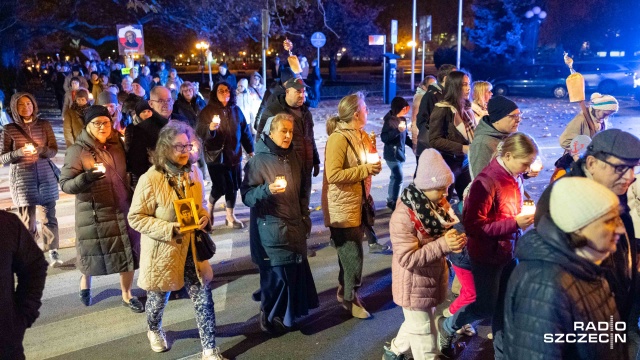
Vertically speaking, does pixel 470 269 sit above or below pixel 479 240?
below

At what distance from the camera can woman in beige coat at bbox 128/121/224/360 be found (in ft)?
13.6

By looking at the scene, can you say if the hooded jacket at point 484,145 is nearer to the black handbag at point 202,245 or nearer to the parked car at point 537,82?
the black handbag at point 202,245

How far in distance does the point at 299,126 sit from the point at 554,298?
13.2ft

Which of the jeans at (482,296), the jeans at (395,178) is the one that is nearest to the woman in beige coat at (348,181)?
the jeans at (482,296)

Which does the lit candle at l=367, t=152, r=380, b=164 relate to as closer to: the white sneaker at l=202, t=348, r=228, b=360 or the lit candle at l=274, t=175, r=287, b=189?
the lit candle at l=274, t=175, r=287, b=189

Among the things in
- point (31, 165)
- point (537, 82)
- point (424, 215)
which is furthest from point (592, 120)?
point (537, 82)

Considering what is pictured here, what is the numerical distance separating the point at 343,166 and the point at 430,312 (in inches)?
62.2

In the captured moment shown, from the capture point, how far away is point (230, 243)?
7258mm

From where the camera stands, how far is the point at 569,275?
223cm

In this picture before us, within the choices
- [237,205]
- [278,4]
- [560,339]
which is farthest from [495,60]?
[560,339]

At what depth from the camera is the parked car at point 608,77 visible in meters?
24.7

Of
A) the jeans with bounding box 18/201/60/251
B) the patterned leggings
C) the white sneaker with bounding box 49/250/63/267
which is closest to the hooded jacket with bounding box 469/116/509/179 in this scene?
the patterned leggings

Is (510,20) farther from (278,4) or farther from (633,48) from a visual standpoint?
(278,4)

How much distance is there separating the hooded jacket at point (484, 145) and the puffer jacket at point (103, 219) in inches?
123
